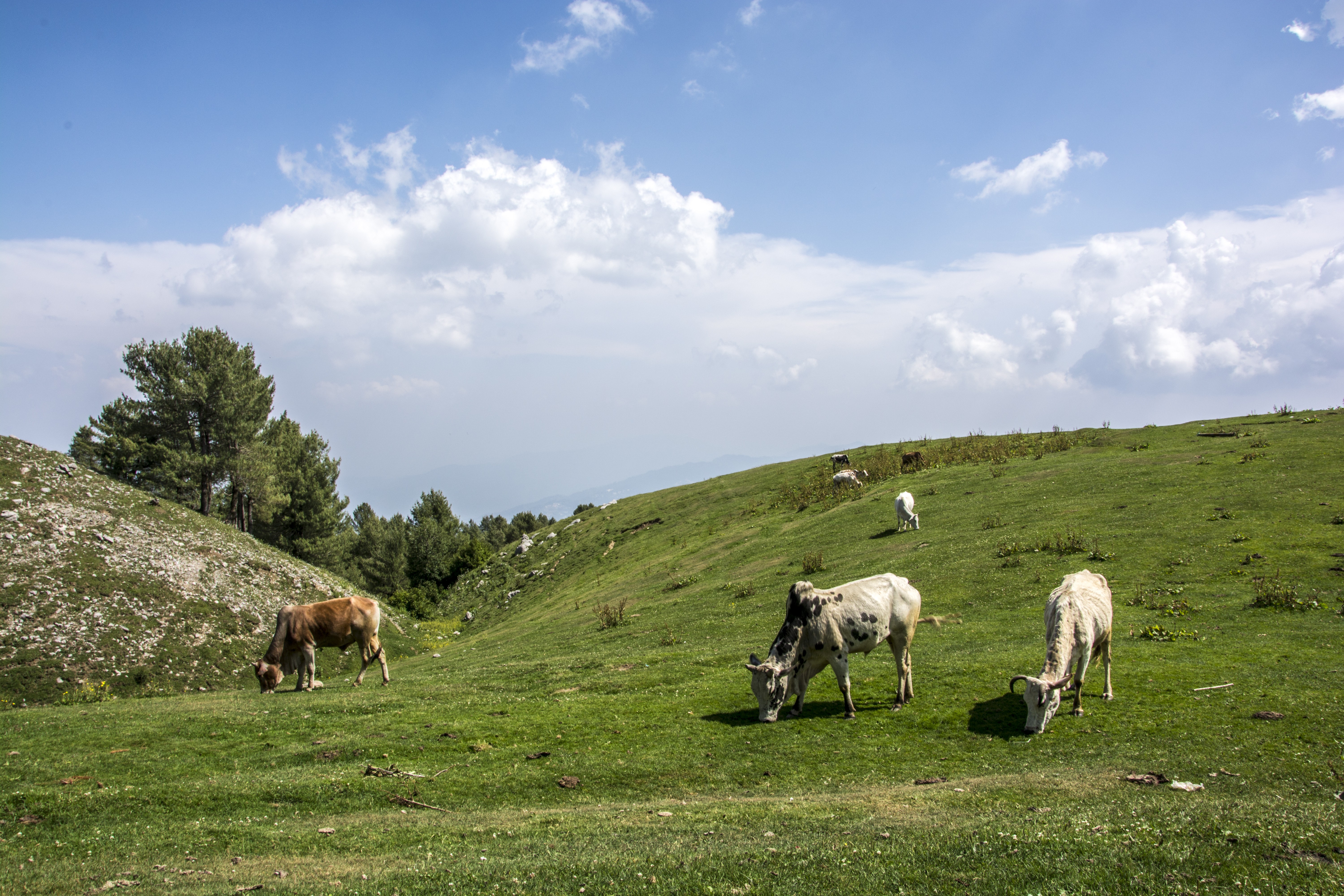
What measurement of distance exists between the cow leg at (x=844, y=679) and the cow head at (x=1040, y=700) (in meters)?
3.36

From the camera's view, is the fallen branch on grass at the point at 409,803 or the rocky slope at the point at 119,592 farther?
the rocky slope at the point at 119,592

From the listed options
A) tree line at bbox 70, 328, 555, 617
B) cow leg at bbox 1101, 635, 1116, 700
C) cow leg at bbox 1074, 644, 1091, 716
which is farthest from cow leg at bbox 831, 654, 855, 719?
tree line at bbox 70, 328, 555, 617

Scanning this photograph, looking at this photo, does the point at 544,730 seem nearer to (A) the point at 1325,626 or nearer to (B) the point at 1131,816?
(B) the point at 1131,816

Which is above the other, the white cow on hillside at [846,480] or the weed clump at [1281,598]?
the white cow on hillside at [846,480]

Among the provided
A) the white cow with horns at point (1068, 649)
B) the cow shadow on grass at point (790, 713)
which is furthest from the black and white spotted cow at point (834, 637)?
the white cow with horns at point (1068, 649)

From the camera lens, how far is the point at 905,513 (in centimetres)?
3656

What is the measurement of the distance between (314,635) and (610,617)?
1423cm

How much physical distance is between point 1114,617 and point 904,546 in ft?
40.8

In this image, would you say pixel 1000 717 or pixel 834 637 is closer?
pixel 1000 717

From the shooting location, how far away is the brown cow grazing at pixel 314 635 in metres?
22.7

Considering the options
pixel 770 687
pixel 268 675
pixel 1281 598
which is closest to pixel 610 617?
pixel 268 675

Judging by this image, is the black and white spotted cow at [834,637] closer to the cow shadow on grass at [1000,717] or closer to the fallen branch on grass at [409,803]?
the cow shadow on grass at [1000,717]

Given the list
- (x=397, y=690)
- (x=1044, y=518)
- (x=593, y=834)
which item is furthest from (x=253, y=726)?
(x=1044, y=518)

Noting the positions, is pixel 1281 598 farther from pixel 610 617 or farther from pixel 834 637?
pixel 610 617
